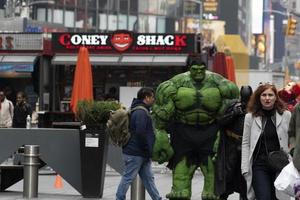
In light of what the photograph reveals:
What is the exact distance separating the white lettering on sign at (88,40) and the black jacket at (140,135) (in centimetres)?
1746

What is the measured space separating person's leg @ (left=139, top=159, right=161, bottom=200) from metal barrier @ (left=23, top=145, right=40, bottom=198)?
6.15 feet

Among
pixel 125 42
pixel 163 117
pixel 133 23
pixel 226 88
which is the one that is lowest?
pixel 163 117

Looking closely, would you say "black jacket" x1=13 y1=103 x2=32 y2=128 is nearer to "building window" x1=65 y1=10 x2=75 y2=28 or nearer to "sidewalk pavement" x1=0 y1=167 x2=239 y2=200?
"sidewalk pavement" x1=0 y1=167 x2=239 y2=200

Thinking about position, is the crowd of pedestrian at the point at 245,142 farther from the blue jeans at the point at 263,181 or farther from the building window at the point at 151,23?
the building window at the point at 151,23

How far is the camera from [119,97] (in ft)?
88.0

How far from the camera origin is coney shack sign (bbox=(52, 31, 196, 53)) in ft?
89.7

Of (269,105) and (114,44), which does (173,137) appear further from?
(114,44)

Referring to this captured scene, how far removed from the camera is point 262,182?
319 inches

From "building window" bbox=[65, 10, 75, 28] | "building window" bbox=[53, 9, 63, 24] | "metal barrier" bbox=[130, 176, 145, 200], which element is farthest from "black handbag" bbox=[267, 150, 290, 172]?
"building window" bbox=[65, 10, 75, 28]

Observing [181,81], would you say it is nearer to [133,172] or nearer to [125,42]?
[133,172]

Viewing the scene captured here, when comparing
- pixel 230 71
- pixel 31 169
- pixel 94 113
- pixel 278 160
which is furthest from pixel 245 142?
pixel 230 71

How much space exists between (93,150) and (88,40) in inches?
646

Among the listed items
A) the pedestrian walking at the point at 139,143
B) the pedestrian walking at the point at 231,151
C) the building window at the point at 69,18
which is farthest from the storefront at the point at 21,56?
the building window at the point at 69,18

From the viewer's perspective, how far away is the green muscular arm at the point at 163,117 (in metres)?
9.52
